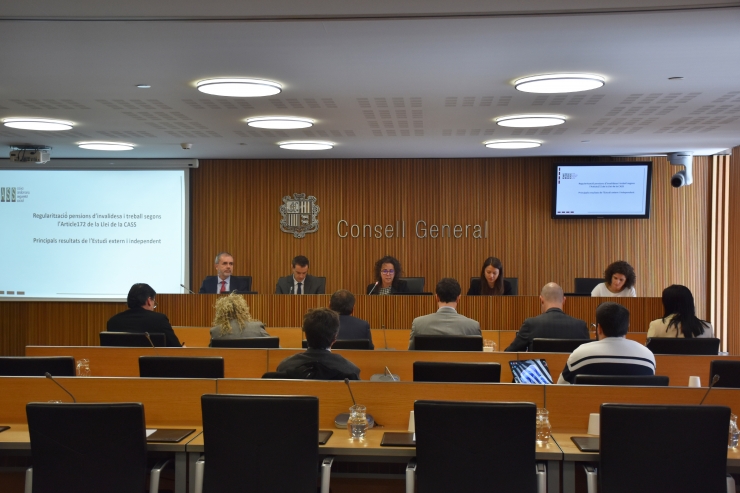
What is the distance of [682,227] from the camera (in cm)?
1054

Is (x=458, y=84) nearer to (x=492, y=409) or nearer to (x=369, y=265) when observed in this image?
(x=492, y=409)

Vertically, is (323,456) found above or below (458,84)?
below

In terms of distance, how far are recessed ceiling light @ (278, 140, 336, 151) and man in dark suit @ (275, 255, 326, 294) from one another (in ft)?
4.92

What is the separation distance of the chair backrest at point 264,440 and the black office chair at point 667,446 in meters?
1.19

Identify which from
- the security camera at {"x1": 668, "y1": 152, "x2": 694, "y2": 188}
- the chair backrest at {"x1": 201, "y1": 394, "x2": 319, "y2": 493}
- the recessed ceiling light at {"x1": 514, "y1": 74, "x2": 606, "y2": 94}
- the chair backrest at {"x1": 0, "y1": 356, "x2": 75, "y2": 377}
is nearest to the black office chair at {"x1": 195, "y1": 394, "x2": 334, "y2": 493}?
the chair backrest at {"x1": 201, "y1": 394, "x2": 319, "y2": 493}

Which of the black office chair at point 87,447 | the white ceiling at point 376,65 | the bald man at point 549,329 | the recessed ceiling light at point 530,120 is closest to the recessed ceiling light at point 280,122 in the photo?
the white ceiling at point 376,65

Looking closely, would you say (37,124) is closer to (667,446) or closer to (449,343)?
(449,343)

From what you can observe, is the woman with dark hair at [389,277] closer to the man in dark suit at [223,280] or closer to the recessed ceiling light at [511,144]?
the man in dark suit at [223,280]

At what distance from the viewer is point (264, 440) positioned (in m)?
3.05

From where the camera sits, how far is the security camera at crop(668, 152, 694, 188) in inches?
389

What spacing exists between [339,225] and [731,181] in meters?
5.24

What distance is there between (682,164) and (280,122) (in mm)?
5553

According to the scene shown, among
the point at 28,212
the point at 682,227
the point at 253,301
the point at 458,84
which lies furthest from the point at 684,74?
the point at 28,212

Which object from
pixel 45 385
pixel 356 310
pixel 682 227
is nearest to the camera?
pixel 45 385
